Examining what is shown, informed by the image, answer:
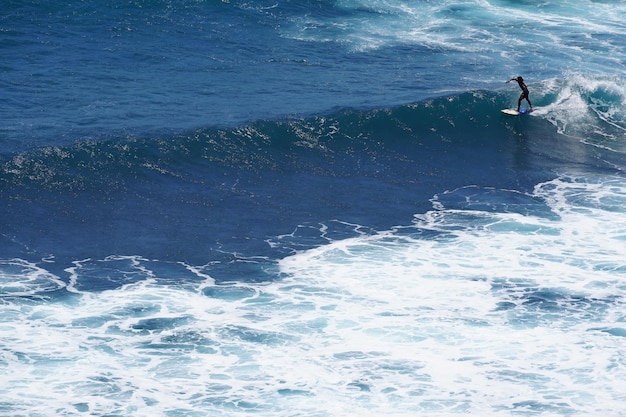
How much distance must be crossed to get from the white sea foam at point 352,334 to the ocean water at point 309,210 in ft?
0.19

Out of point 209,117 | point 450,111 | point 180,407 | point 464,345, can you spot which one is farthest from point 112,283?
point 450,111

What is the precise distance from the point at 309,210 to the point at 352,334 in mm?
6594

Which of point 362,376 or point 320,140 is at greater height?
point 320,140

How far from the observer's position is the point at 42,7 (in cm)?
3938

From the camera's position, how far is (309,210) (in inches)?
1093

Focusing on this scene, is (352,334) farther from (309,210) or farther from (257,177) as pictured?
(257,177)

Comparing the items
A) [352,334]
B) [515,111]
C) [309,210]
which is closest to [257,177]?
[309,210]

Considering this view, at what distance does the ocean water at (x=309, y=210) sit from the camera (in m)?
20.2

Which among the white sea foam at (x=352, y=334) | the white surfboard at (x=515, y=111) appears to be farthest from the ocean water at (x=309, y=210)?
the white surfboard at (x=515, y=111)

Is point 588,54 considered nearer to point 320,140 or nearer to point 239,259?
point 320,140

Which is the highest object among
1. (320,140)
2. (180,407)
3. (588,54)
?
(588,54)

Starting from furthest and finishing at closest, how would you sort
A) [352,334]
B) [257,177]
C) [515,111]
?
[515,111] → [257,177] → [352,334]

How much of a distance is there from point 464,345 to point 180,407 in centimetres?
570

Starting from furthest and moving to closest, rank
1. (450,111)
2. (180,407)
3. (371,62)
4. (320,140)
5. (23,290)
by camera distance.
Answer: (371,62), (450,111), (320,140), (23,290), (180,407)
